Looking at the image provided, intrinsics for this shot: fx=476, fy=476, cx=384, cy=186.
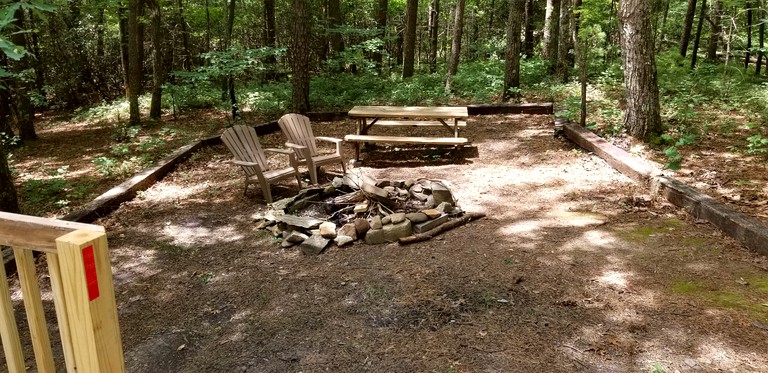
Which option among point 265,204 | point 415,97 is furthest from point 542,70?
point 265,204

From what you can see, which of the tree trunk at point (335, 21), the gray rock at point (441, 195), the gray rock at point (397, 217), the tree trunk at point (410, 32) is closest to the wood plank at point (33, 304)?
the gray rock at point (397, 217)

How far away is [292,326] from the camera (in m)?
3.26

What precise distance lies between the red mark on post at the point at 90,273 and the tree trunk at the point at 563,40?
10.7 meters

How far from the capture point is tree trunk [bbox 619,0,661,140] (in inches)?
253

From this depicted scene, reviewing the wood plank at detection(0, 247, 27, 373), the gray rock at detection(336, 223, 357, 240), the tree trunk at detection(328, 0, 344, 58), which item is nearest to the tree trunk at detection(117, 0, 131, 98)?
the tree trunk at detection(328, 0, 344, 58)

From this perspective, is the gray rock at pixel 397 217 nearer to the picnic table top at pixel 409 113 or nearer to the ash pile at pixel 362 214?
the ash pile at pixel 362 214

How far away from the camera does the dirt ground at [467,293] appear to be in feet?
9.17

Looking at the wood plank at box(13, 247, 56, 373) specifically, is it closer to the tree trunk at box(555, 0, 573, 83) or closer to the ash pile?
the ash pile

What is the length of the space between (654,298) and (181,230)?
4433mm

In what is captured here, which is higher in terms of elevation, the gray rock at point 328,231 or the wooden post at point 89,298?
the wooden post at point 89,298

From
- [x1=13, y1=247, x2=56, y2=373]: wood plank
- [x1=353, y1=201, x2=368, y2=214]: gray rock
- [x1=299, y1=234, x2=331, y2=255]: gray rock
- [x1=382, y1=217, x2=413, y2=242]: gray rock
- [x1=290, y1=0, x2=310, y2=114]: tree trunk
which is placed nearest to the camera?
[x1=13, y1=247, x2=56, y2=373]: wood plank

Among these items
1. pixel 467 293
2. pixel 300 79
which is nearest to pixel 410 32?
pixel 300 79

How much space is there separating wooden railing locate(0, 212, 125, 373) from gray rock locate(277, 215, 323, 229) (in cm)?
330

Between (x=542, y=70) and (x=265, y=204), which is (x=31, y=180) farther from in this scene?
(x=542, y=70)
